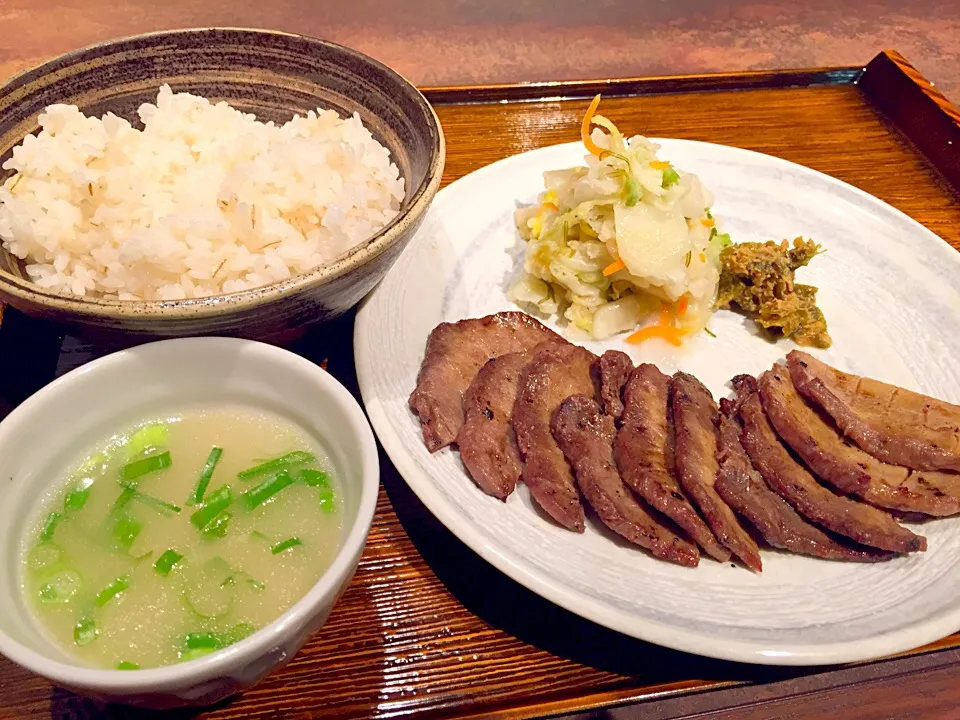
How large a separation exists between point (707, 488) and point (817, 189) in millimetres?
1856

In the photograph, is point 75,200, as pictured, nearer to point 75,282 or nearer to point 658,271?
point 75,282

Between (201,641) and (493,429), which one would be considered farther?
(493,429)

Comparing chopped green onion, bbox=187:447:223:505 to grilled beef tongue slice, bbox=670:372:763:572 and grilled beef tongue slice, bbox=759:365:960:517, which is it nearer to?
grilled beef tongue slice, bbox=670:372:763:572

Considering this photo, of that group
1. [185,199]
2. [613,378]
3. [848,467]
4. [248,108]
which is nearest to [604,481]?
[613,378]

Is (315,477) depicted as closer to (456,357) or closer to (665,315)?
(456,357)

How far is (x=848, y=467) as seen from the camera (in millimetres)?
1999

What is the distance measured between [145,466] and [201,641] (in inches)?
19.5

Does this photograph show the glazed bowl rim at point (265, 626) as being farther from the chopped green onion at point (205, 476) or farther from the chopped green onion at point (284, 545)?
the chopped green onion at point (205, 476)

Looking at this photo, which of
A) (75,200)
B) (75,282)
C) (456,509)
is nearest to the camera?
(456,509)

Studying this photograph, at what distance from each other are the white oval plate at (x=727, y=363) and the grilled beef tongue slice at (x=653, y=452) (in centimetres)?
12

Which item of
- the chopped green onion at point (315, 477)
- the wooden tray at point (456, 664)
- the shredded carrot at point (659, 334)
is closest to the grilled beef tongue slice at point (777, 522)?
the wooden tray at point (456, 664)

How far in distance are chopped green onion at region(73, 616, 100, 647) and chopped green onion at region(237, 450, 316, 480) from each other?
0.42 metres

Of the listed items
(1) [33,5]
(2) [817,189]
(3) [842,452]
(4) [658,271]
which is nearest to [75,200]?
(4) [658,271]

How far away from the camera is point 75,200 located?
7.28 feet
